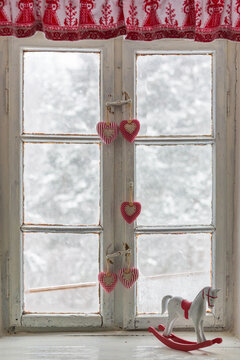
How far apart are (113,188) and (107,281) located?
15.2 inches

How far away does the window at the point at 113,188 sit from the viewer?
6.64ft

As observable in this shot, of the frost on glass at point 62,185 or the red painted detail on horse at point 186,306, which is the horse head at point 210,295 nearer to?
the red painted detail on horse at point 186,306

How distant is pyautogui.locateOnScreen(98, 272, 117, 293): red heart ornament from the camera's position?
1.97 m

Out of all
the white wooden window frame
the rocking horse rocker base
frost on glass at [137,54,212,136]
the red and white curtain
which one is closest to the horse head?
the rocking horse rocker base

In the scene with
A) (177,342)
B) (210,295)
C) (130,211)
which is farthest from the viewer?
(130,211)

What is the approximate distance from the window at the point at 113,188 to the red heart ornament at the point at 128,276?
0.05m

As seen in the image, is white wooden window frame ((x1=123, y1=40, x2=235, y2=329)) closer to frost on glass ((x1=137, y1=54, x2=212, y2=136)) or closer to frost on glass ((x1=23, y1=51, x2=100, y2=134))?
frost on glass ((x1=137, y1=54, x2=212, y2=136))

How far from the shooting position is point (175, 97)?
6.70ft

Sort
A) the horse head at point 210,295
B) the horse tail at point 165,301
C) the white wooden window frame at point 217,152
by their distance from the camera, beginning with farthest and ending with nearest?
the white wooden window frame at point 217,152
the horse tail at point 165,301
the horse head at point 210,295

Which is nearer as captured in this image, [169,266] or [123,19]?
[123,19]

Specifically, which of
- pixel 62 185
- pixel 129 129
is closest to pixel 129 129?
pixel 129 129

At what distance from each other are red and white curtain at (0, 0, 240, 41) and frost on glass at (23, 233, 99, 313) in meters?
0.83

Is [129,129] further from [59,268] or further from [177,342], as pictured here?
[177,342]

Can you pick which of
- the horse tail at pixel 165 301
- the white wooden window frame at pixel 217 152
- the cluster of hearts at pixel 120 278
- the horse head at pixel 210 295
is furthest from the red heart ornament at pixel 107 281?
the horse head at pixel 210 295
